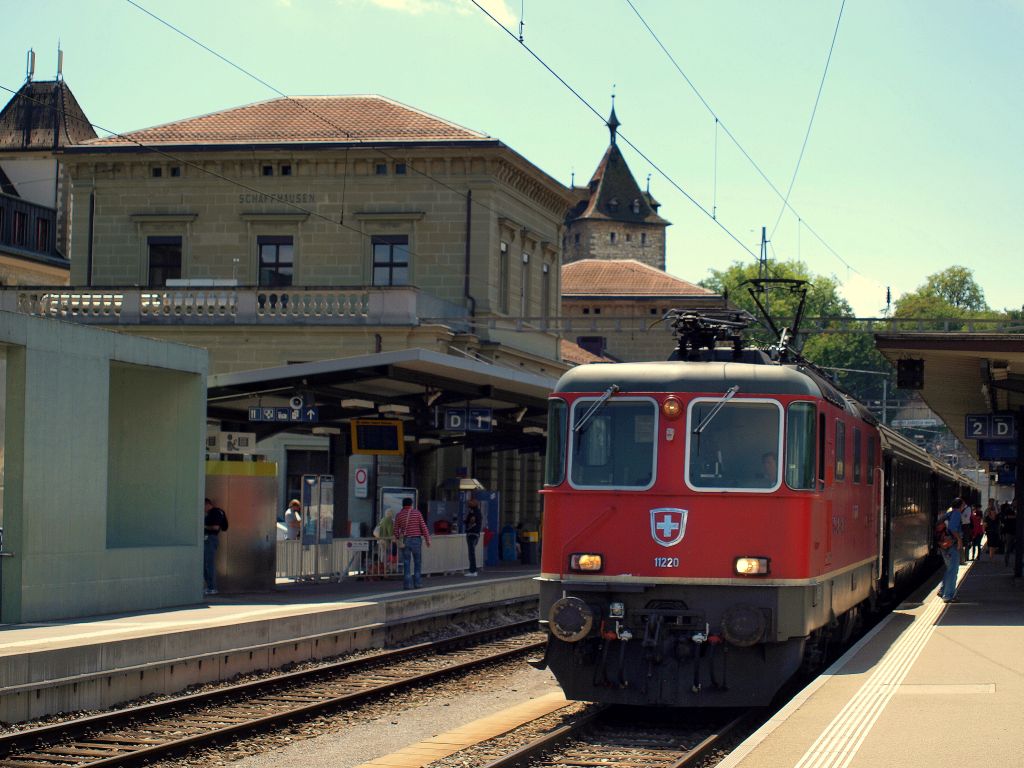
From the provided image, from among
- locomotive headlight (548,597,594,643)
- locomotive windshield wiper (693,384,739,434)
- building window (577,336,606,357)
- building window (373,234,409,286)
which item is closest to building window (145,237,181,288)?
building window (373,234,409,286)

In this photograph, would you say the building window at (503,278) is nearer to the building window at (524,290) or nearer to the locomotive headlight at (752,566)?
the building window at (524,290)

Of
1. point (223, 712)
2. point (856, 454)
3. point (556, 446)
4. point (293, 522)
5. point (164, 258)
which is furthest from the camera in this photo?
point (164, 258)

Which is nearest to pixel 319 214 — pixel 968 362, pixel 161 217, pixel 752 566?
pixel 161 217

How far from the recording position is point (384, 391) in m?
Result: 27.7

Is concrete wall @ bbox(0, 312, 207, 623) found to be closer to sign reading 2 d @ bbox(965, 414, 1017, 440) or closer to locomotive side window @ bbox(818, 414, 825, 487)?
locomotive side window @ bbox(818, 414, 825, 487)

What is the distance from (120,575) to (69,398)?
2.43m

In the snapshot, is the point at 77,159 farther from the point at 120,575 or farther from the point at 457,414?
the point at 120,575

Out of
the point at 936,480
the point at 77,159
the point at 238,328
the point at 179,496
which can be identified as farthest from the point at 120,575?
the point at 77,159

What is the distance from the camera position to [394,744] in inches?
508

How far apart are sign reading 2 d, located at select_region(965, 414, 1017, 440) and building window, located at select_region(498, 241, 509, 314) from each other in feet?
65.0

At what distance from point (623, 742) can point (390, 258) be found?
114 feet

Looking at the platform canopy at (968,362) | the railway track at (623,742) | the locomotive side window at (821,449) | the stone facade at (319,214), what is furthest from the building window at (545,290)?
the railway track at (623,742)

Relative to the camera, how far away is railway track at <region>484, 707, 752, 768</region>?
11.3 meters

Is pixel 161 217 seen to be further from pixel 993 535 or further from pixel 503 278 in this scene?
pixel 993 535
